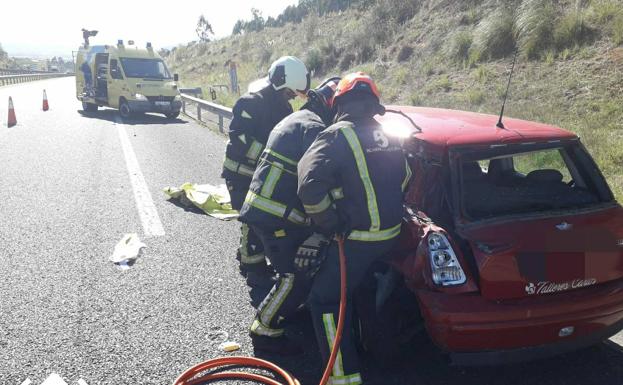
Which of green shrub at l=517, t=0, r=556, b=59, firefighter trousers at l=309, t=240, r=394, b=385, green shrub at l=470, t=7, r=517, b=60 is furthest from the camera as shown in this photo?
green shrub at l=470, t=7, r=517, b=60

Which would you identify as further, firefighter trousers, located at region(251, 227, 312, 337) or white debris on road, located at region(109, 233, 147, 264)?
white debris on road, located at region(109, 233, 147, 264)

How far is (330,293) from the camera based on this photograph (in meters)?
3.22

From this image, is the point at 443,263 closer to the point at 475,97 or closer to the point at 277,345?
the point at 277,345

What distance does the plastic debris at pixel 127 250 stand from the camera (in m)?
5.13

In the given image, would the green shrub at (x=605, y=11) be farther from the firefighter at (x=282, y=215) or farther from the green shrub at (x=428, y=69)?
the firefighter at (x=282, y=215)

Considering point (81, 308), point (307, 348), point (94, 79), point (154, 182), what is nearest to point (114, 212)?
point (154, 182)

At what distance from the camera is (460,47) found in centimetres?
1481

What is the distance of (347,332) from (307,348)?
2.08 feet

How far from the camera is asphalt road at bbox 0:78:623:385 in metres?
3.35

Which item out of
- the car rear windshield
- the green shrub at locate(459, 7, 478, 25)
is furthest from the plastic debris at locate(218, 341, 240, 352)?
the green shrub at locate(459, 7, 478, 25)

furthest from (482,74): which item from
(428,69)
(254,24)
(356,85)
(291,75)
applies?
(254,24)

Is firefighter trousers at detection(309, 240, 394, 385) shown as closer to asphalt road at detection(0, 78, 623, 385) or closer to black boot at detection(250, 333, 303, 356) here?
asphalt road at detection(0, 78, 623, 385)

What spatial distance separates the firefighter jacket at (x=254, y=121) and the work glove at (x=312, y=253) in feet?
4.78

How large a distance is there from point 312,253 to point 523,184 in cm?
151
